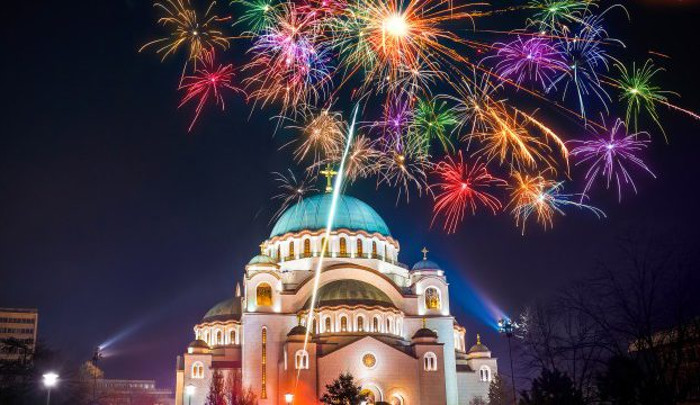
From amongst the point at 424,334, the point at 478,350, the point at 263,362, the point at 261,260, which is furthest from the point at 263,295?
the point at 478,350

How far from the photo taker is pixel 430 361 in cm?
4716

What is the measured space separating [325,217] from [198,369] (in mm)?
15251

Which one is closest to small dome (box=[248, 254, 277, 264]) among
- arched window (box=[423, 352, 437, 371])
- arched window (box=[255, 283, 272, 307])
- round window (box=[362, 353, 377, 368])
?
arched window (box=[255, 283, 272, 307])

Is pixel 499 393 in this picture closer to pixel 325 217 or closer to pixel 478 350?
pixel 478 350

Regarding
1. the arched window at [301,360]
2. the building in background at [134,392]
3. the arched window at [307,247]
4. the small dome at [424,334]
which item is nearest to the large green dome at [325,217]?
the arched window at [307,247]

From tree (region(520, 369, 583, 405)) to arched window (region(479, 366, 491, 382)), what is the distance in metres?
34.0

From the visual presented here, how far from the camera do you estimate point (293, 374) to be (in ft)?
149

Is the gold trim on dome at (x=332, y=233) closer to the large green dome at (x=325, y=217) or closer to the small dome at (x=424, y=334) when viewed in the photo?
the large green dome at (x=325, y=217)

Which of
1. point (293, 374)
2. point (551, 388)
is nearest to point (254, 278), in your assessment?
point (293, 374)

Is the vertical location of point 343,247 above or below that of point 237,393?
above

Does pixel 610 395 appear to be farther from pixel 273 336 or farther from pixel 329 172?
pixel 329 172

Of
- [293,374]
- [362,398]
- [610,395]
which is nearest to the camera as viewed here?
[610,395]

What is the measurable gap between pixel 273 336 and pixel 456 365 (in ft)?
49.8

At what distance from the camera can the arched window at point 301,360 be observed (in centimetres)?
4550
